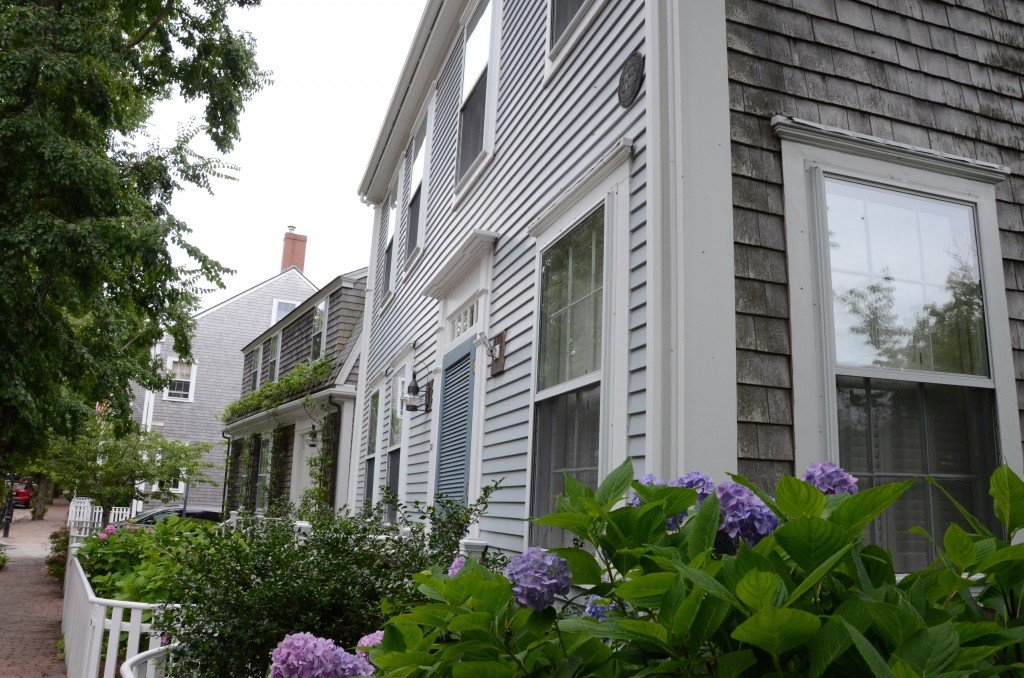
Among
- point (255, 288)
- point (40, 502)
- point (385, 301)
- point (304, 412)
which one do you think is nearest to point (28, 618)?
point (385, 301)

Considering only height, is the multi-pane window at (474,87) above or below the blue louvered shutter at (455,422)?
above

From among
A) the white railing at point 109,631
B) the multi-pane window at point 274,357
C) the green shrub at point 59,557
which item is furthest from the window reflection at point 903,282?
the multi-pane window at point 274,357

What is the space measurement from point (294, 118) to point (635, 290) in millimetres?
25760

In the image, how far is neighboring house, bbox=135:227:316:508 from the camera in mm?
27484

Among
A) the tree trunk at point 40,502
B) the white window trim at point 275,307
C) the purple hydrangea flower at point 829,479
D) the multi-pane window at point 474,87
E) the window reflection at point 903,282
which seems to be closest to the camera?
the purple hydrangea flower at point 829,479

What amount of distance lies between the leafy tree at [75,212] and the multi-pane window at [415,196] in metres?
3.15

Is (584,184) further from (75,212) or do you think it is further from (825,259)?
(75,212)

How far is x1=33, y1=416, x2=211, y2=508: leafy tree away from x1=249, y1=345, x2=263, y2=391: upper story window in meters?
3.51

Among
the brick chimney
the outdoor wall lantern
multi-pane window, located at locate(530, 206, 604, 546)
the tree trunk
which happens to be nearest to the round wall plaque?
multi-pane window, located at locate(530, 206, 604, 546)

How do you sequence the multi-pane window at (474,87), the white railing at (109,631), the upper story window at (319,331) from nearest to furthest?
the white railing at (109,631) → the multi-pane window at (474,87) → the upper story window at (319,331)

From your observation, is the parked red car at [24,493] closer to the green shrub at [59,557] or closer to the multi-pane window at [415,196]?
the green shrub at [59,557]

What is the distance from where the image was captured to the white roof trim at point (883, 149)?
13.1ft

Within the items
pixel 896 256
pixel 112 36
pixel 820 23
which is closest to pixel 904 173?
pixel 896 256

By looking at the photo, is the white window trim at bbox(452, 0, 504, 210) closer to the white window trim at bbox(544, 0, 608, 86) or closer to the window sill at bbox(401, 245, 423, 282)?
the white window trim at bbox(544, 0, 608, 86)
